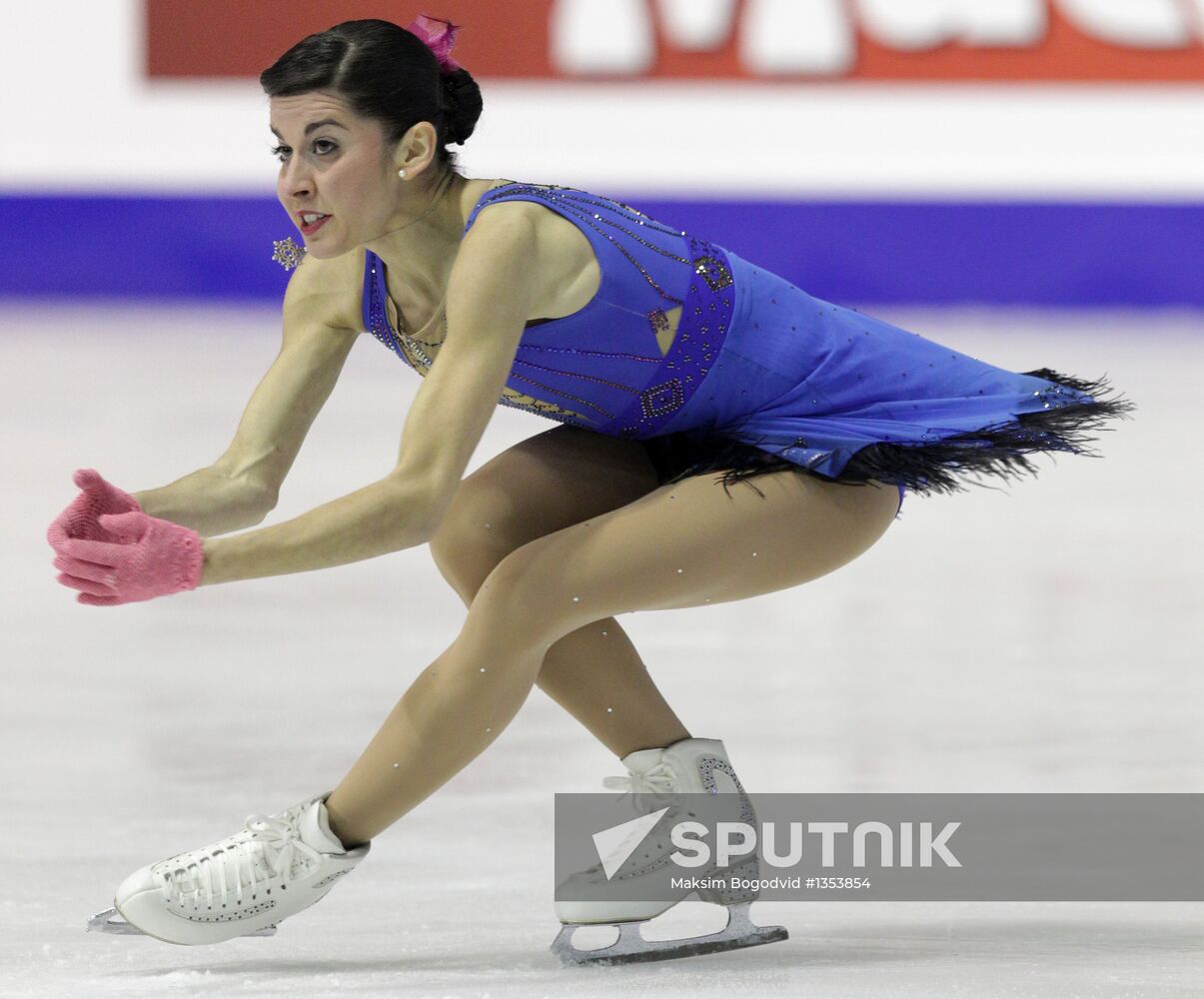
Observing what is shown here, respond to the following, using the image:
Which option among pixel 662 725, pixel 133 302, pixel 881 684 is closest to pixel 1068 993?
pixel 662 725

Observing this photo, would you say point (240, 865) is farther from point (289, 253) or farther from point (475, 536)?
point (289, 253)

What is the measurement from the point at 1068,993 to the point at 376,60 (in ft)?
3.43

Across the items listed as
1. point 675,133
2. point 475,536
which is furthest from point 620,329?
point 675,133

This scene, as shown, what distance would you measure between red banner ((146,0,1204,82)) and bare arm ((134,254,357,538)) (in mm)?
6889

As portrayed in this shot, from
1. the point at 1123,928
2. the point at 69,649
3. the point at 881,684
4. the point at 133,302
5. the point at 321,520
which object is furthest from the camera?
the point at 133,302

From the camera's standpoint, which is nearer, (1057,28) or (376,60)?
(376,60)

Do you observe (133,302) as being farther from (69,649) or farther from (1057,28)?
(69,649)

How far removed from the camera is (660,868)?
2041mm

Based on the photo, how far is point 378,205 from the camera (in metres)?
1.95

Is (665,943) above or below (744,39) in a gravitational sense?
below

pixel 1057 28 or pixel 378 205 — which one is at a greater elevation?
pixel 1057 28

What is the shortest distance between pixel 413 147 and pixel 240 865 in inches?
27.2

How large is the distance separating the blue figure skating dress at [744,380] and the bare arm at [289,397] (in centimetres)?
6

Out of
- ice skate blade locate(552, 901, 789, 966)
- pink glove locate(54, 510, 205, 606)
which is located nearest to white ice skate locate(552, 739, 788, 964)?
ice skate blade locate(552, 901, 789, 966)
